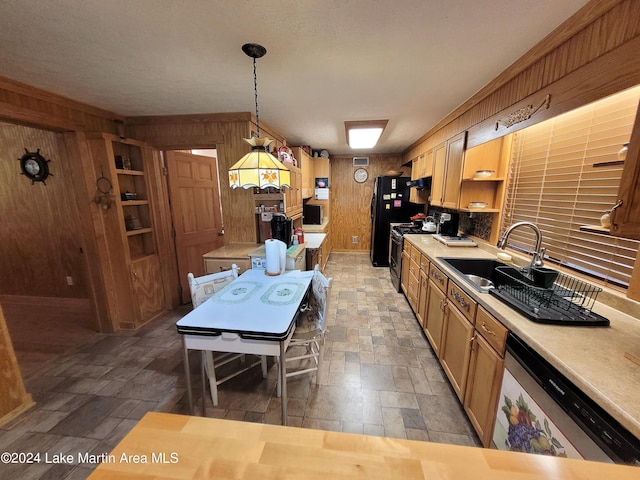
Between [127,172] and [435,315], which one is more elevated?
[127,172]

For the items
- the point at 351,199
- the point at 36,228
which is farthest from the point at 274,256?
the point at 351,199

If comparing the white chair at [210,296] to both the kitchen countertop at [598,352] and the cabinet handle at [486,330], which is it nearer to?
the cabinet handle at [486,330]

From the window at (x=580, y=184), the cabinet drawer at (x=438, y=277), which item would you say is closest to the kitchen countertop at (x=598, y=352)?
the window at (x=580, y=184)

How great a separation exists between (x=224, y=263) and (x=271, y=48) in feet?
6.47

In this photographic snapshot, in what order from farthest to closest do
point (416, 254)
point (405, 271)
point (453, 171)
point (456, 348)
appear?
point (405, 271) < point (416, 254) < point (453, 171) < point (456, 348)

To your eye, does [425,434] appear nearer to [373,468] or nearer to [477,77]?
[373,468]

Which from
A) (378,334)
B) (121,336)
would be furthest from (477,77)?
(121,336)

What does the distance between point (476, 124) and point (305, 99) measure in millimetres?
1661

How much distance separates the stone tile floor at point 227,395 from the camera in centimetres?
158

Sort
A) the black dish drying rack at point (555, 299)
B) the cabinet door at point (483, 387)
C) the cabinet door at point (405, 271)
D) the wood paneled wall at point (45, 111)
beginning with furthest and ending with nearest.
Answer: the cabinet door at point (405, 271) → the wood paneled wall at point (45, 111) → the cabinet door at point (483, 387) → the black dish drying rack at point (555, 299)

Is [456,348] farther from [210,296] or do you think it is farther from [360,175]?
[360,175]

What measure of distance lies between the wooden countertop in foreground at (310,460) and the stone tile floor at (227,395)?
4.62 ft

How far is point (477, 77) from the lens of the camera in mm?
1945

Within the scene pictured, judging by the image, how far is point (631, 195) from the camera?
94 cm
